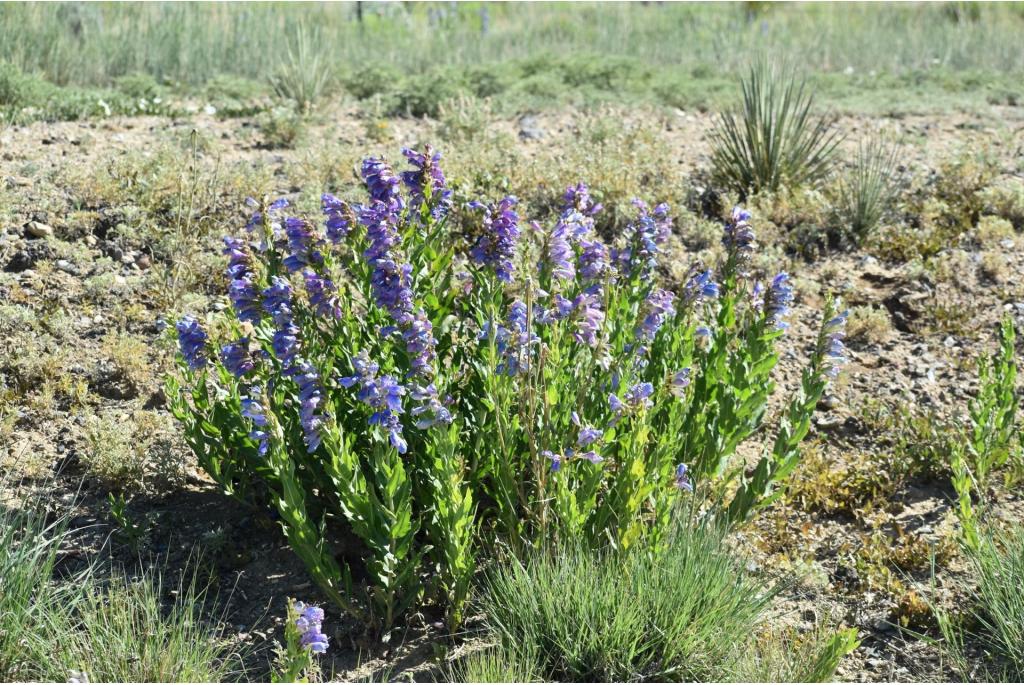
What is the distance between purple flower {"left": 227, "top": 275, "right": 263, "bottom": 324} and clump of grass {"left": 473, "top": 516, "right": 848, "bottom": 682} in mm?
1329

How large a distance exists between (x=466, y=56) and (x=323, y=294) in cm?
991

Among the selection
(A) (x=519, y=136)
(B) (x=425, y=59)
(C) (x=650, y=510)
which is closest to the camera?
(C) (x=650, y=510)

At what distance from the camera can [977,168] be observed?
7594 millimetres

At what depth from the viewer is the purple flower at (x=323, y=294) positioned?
364cm

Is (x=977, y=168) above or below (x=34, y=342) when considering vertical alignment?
above

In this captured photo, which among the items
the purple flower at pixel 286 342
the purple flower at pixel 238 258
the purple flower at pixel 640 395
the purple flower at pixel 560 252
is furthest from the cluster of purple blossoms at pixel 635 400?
the purple flower at pixel 238 258

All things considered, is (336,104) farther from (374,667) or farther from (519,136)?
(374,667)

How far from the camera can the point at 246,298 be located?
3.69 metres

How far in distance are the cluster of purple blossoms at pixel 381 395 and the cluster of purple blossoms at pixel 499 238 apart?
65cm

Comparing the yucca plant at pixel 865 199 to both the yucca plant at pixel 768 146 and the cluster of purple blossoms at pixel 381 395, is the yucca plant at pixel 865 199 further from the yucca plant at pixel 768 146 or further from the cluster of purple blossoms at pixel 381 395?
the cluster of purple blossoms at pixel 381 395

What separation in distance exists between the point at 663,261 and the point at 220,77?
5.36 meters

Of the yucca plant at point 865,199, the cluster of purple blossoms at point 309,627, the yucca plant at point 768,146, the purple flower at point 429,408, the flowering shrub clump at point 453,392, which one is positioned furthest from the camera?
the yucca plant at point 768,146

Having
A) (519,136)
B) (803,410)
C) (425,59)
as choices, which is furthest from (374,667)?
(425,59)

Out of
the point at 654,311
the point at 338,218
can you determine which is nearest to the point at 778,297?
the point at 654,311
